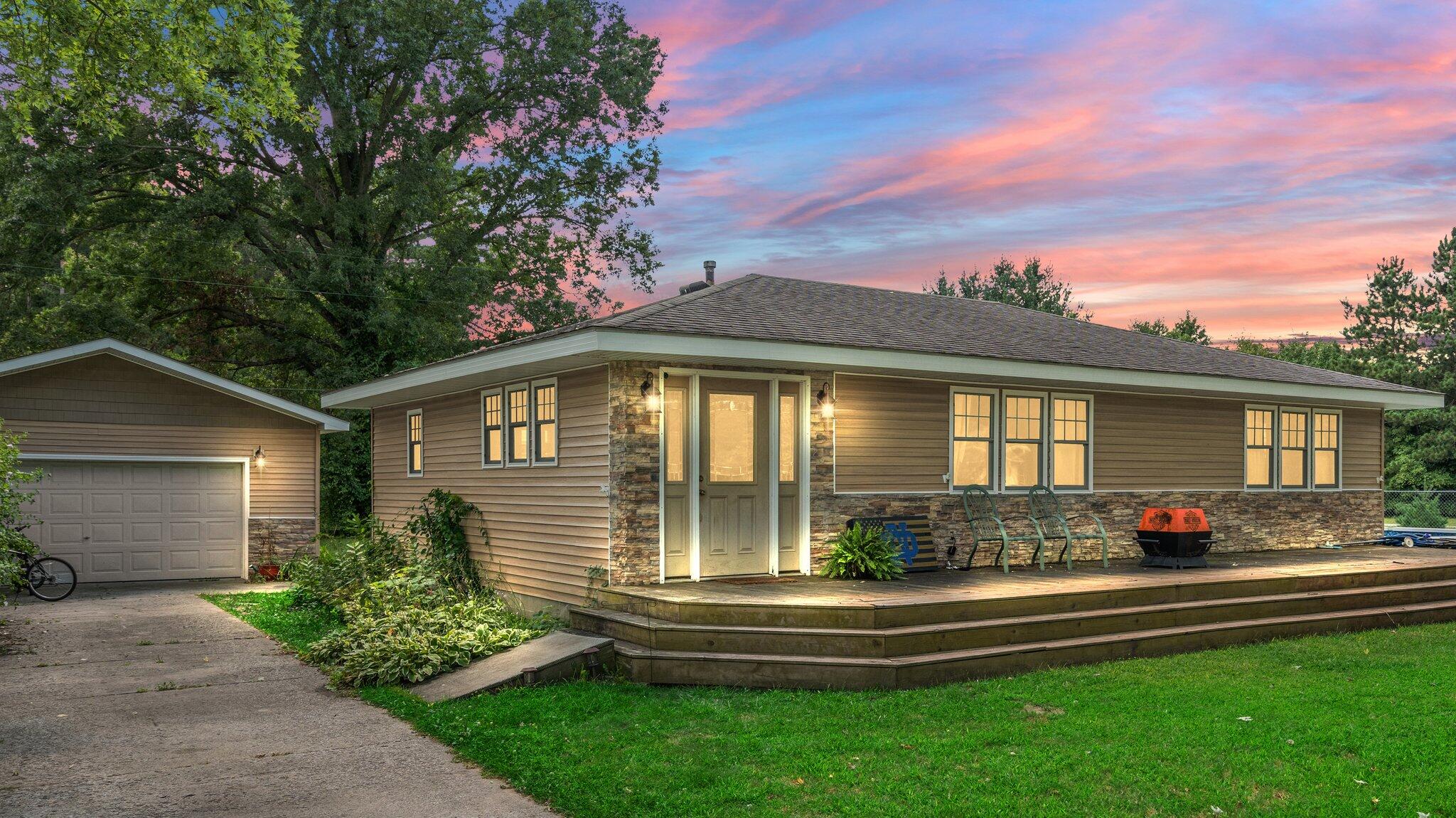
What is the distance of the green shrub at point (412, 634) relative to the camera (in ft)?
27.7

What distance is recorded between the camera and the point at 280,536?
17.0m

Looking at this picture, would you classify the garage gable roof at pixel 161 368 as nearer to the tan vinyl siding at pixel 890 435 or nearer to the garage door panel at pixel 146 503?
the garage door panel at pixel 146 503

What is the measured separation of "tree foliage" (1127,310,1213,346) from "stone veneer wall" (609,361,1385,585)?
116ft

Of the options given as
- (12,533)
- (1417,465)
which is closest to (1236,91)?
(12,533)

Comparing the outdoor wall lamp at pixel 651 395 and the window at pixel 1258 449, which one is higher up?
the outdoor wall lamp at pixel 651 395

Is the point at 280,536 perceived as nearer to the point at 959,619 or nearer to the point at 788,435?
the point at 788,435

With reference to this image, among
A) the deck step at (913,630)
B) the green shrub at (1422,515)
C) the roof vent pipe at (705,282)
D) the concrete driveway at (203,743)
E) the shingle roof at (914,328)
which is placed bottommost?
the green shrub at (1422,515)

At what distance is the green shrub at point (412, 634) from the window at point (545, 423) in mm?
1540

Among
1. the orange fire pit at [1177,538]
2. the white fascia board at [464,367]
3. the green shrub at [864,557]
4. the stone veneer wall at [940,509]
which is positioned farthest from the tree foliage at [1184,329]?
the green shrub at [864,557]

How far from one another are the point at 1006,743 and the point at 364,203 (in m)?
19.8

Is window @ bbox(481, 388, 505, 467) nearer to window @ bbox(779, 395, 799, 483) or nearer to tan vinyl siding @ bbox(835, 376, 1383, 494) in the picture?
window @ bbox(779, 395, 799, 483)

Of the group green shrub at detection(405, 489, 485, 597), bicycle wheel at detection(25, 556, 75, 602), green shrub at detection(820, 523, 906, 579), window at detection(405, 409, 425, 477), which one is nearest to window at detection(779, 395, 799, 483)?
green shrub at detection(820, 523, 906, 579)

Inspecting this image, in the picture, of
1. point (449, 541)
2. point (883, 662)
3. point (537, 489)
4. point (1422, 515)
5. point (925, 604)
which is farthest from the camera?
point (1422, 515)

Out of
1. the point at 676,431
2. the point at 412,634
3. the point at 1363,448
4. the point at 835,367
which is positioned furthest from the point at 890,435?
the point at 1363,448
